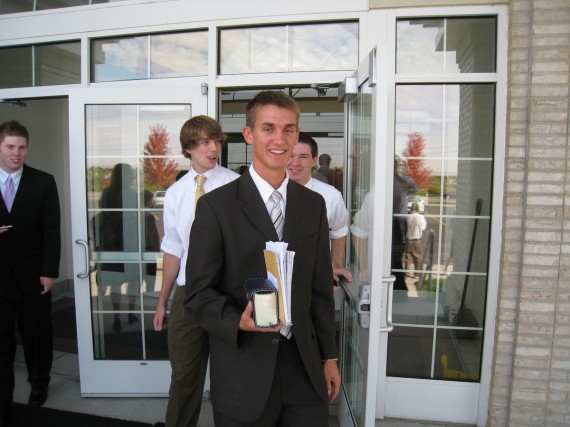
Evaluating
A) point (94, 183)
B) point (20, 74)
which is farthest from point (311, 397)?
point (20, 74)

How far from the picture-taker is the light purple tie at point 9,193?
2873 millimetres

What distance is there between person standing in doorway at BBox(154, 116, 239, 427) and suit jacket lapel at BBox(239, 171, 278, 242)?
0.88 meters

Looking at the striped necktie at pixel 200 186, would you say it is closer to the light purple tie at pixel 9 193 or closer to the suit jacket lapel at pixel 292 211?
the suit jacket lapel at pixel 292 211

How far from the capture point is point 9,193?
2.89 meters

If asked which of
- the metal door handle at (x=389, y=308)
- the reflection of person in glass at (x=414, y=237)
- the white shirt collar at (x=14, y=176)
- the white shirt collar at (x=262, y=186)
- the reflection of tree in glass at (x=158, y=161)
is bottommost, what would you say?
the metal door handle at (x=389, y=308)

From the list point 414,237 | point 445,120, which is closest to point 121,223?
point 414,237

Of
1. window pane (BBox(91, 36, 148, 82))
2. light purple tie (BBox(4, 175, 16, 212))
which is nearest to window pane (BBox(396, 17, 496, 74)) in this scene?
window pane (BBox(91, 36, 148, 82))

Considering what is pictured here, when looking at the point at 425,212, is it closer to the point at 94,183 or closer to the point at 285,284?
the point at 285,284

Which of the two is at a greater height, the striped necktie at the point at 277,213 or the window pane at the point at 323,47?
the window pane at the point at 323,47

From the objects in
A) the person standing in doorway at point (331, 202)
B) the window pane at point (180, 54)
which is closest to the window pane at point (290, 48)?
the window pane at point (180, 54)

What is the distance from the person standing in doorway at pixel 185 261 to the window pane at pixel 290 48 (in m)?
0.92

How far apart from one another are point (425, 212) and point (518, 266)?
66 centimetres

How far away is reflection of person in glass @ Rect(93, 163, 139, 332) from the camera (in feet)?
10.6

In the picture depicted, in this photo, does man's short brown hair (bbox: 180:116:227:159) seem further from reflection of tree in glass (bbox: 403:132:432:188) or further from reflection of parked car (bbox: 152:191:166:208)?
reflection of tree in glass (bbox: 403:132:432:188)
